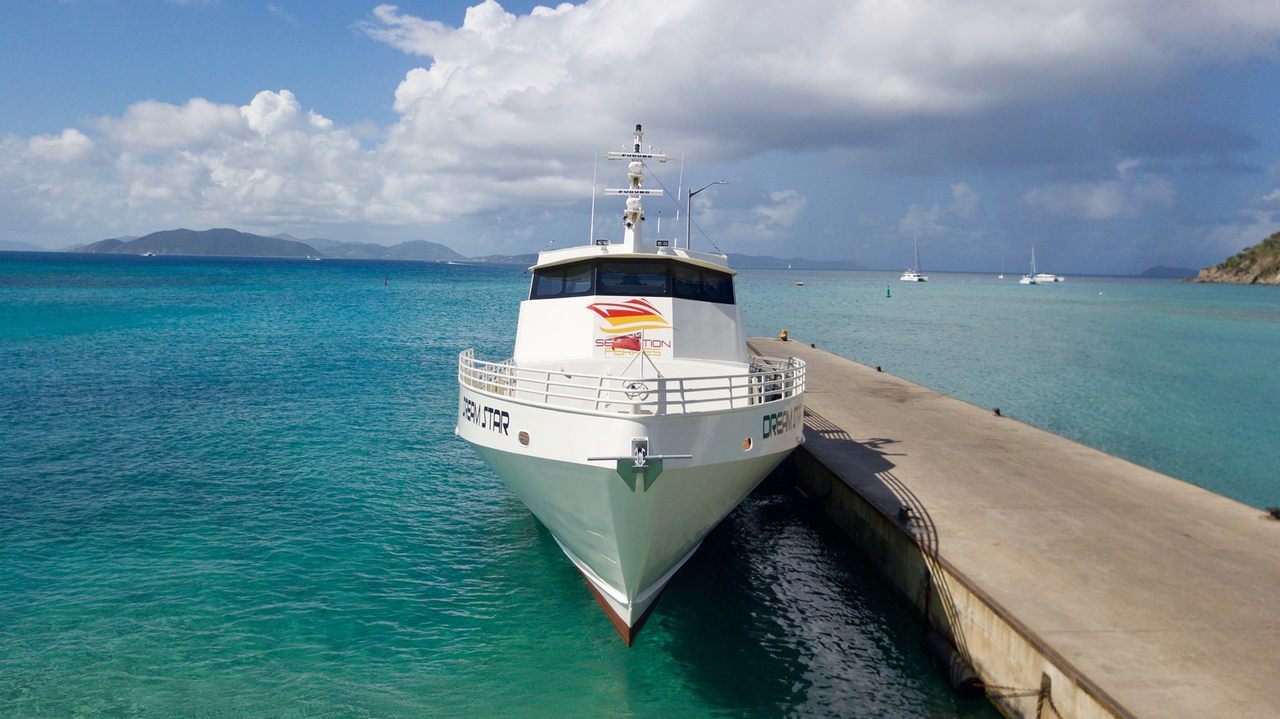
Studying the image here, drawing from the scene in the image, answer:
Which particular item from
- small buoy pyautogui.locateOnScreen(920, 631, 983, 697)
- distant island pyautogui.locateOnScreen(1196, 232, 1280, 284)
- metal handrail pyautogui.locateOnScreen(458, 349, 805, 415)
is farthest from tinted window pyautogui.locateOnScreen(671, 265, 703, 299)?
distant island pyautogui.locateOnScreen(1196, 232, 1280, 284)

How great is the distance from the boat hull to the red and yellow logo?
2863 millimetres

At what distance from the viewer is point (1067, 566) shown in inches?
416

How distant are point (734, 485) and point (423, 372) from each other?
2703cm

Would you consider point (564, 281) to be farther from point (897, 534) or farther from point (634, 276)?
point (897, 534)

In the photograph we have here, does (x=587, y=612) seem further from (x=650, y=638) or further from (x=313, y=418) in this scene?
(x=313, y=418)

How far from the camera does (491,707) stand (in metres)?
9.88

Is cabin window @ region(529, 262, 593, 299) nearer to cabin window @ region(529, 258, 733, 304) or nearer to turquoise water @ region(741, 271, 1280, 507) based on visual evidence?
cabin window @ region(529, 258, 733, 304)

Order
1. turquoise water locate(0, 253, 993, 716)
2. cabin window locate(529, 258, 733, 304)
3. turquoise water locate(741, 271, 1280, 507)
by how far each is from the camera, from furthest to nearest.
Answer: turquoise water locate(741, 271, 1280, 507) < cabin window locate(529, 258, 733, 304) < turquoise water locate(0, 253, 993, 716)

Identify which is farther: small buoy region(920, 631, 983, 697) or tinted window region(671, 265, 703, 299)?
tinted window region(671, 265, 703, 299)

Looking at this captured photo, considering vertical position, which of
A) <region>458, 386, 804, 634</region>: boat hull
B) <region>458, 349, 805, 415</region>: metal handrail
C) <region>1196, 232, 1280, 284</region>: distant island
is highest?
<region>1196, 232, 1280, 284</region>: distant island

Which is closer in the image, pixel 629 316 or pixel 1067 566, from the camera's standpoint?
pixel 1067 566

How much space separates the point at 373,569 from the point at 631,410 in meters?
6.89

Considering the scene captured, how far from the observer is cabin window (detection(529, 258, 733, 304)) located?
1405 centimetres

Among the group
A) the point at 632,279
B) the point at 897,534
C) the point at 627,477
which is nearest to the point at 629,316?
the point at 632,279
